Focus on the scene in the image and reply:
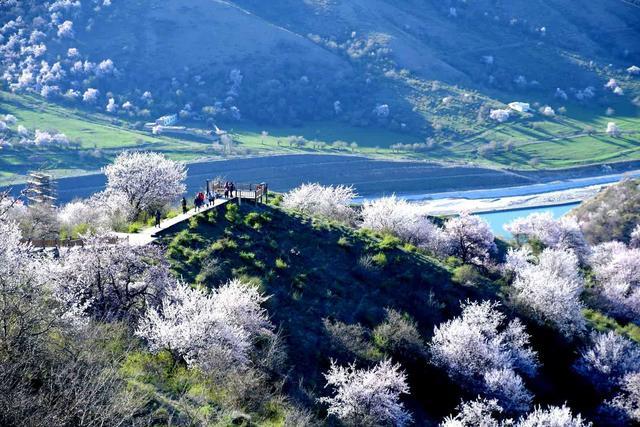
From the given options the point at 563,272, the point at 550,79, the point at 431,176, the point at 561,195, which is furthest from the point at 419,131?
the point at 563,272

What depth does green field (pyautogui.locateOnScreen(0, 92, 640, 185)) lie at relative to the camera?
108 metres

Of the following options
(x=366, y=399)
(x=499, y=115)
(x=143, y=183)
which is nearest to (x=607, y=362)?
(x=366, y=399)

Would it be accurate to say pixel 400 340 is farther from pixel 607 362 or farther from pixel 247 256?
pixel 607 362

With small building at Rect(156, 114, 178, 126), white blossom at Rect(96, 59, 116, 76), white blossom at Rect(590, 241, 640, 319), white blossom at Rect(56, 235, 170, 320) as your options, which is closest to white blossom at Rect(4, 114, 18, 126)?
small building at Rect(156, 114, 178, 126)

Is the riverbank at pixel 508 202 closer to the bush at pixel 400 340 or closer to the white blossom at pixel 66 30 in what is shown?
the bush at pixel 400 340

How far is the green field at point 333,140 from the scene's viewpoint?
356 ft

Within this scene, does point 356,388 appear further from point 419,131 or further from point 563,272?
point 419,131

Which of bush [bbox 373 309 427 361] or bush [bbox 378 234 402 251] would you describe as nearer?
bush [bbox 373 309 427 361]

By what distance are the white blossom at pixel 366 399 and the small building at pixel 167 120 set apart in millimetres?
105408

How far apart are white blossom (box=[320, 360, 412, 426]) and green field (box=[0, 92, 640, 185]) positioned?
78989 millimetres

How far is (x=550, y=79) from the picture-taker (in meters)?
174

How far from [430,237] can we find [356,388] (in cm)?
2234

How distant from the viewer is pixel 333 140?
134 m

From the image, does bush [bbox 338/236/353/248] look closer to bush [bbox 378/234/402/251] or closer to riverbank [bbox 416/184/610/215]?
bush [bbox 378/234/402/251]
